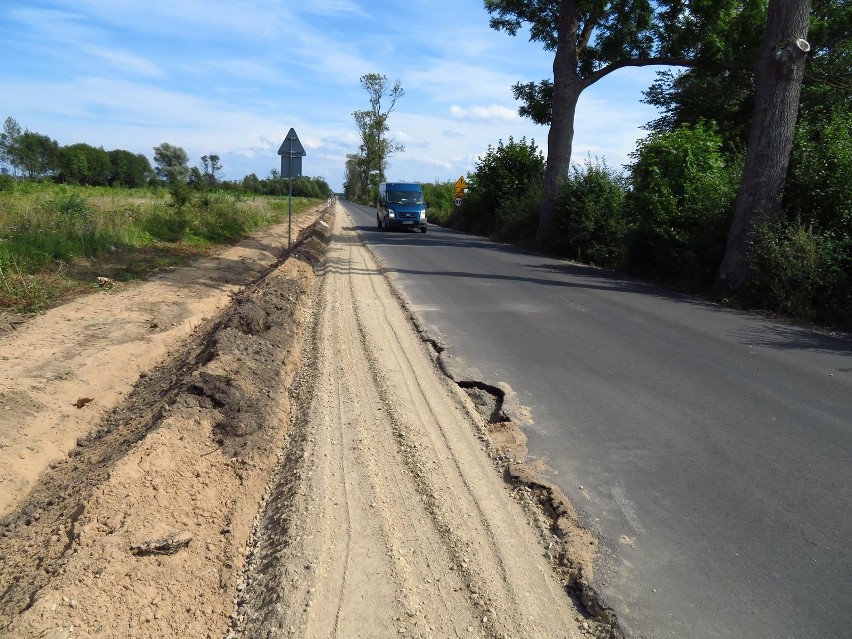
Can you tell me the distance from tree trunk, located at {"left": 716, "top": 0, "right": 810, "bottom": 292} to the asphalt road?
3.03m

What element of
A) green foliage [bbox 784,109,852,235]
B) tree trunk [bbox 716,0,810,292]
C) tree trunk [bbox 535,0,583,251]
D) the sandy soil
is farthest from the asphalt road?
tree trunk [bbox 535,0,583,251]

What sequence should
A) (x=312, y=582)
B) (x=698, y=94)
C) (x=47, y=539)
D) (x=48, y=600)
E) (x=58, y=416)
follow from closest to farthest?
(x=48, y=600)
(x=312, y=582)
(x=47, y=539)
(x=58, y=416)
(x=698, y=94)

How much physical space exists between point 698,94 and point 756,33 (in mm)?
4435

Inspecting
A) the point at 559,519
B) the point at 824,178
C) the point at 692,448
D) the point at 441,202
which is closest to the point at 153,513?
the point at 559,519

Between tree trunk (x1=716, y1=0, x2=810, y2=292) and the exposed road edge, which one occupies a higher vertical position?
tree trunk (x1=716, y1=0, x2=810, y2=292)

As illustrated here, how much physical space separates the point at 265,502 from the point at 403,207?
1171 inches

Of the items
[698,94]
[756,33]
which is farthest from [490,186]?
[756,33]

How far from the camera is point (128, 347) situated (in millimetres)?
7699

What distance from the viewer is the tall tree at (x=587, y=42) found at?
65.9 feet

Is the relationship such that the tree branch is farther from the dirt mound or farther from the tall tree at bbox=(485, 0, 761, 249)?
the dirt mound

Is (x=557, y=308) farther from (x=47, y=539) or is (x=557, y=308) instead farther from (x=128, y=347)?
(x=47, y=539)

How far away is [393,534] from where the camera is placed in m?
3.77

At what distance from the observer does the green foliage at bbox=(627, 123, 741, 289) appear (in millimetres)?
14703

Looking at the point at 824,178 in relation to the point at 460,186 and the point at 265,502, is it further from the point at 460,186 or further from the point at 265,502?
the point at 460,186
